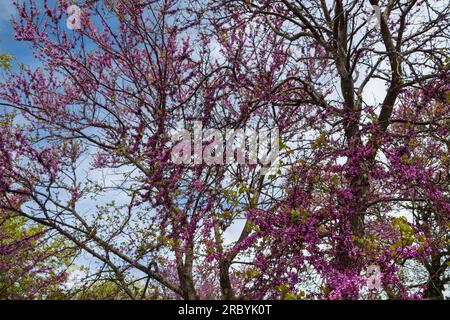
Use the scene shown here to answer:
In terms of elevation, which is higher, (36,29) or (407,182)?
(36,29)

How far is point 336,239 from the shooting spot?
4.64m

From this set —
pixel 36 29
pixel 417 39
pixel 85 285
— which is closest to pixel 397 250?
pixel 417 39

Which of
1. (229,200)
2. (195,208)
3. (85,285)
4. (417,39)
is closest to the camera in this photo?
(229,200)

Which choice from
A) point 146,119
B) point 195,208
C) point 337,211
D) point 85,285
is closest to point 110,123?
point 146,119

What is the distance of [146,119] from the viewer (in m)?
8.49

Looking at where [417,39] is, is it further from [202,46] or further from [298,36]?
[202,46]

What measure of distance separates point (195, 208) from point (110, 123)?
164 inches

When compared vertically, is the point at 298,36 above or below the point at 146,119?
above

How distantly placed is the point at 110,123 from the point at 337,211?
6049 millimetres

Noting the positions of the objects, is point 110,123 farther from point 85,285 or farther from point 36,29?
point 85,285

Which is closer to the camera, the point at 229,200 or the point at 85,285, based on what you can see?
the point at 229,200
